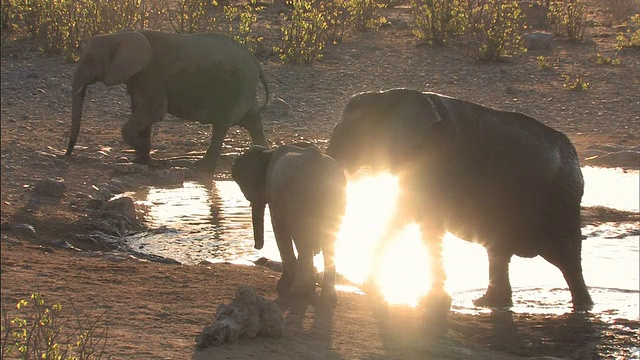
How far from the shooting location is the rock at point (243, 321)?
211 inches

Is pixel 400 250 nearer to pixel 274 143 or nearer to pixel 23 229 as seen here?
pixel 23 229

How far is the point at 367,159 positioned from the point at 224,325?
2333mm

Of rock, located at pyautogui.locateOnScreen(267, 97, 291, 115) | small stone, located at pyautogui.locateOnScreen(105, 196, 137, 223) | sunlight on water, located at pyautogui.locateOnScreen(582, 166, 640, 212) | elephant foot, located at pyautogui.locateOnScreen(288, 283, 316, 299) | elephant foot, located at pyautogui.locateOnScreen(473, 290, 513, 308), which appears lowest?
rock, located at pyautogui.locateOnScreen(267, 97, 291, 115)

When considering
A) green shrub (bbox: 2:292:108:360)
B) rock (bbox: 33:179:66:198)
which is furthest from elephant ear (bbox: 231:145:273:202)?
rock (bbox: 33:179:66:198)

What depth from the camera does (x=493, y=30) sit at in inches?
661

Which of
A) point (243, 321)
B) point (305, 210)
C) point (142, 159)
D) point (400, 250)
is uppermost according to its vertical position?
point (305, 210)

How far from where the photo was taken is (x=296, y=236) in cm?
671

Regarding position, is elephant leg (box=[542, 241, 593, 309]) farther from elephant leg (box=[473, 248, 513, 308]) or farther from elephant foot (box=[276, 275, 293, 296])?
elephant foot (box=[276, 275, 293, 296])

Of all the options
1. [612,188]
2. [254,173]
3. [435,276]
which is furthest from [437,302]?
[612,188]

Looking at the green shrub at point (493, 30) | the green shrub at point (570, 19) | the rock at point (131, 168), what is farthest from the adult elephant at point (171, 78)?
the green shrub at point (570, 19)

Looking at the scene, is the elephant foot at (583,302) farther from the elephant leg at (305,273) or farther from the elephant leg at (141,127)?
the elephant leg at (141,127)

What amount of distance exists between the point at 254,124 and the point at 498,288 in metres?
5.66

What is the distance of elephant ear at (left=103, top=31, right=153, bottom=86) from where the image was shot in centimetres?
1128

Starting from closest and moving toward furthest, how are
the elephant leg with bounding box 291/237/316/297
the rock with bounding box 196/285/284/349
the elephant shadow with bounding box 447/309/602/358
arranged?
1. the rock with bounding box 196/285/284/349
2. the elephant shadow with bounding box 447/309/602/358
3. the elephant leg with bounding box 291/237/316/297
